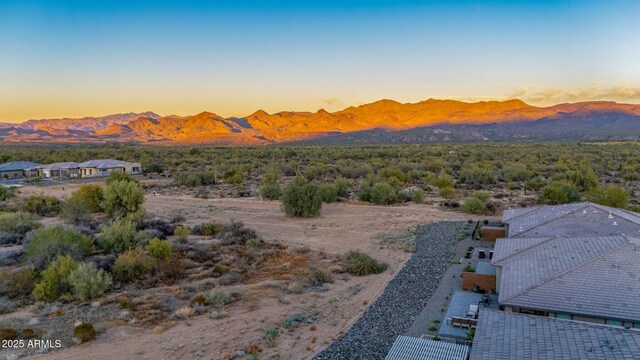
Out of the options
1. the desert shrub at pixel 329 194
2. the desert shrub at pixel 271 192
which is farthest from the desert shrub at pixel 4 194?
the desert shrub at pixel 329 194

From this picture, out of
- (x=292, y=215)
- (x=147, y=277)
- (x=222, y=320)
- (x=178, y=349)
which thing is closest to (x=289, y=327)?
(x=222, y=320)

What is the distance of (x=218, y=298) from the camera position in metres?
16.0

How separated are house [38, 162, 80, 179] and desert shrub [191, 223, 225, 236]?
43361 mm

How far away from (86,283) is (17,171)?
185 ft

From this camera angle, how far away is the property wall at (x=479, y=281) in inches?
646

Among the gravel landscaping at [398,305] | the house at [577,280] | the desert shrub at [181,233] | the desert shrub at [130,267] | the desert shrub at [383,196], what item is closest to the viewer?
the house at [577,280]

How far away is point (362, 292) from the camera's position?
17.4m

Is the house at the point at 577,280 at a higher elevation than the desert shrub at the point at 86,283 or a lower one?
higher

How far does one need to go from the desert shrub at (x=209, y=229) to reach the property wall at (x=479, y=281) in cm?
1468

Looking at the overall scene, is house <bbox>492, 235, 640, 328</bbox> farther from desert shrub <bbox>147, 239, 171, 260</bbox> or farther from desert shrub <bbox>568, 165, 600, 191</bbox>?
desert shrub <bbox>568, 165, 600, 191</bbox>

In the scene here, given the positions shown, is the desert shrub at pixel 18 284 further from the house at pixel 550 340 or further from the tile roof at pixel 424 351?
the house at pixel 550 340

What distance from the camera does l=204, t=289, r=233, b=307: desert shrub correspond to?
15.9 meters

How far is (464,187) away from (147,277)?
33.8 meters

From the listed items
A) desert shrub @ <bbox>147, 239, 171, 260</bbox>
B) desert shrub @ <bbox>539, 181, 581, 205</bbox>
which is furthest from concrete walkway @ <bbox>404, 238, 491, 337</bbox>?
desert shrub @ <bbox>539, 181, 581, 205</bbox>
